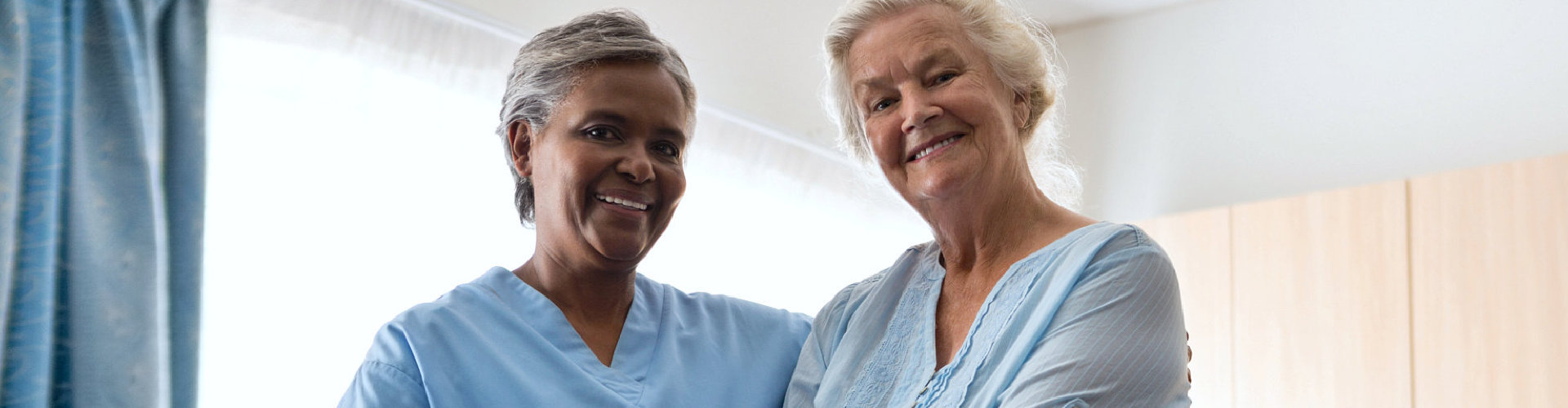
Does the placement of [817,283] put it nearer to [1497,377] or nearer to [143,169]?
[1497,377]

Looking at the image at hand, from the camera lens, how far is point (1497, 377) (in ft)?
9.00

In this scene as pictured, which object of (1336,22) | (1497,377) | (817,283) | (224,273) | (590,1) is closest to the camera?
(224,273)

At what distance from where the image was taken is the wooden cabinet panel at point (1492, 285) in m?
2.66

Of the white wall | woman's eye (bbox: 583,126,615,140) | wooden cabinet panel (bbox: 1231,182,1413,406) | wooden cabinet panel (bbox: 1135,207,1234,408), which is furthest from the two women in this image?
the white wall

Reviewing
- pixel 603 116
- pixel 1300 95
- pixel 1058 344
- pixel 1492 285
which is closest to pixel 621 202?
pixel 603 116

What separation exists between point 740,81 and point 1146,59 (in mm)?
1617

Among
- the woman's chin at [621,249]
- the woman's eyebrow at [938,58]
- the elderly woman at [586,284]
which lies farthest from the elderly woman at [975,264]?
the woman's chin at [621,249]

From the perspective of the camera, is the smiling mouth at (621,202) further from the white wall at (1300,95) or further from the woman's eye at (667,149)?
the white wall at (1300,95)

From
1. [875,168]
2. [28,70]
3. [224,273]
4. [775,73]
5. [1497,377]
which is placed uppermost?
[775,73]

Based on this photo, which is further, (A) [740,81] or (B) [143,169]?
(A) [740,81]

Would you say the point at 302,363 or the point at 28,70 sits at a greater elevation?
the point at 28,70

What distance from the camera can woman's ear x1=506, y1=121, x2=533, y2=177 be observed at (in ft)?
5.08

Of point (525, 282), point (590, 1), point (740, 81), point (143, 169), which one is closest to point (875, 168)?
point (525, 282)

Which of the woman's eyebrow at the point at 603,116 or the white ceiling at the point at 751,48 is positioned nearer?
the woman's eyebrow at the point at 603,116
